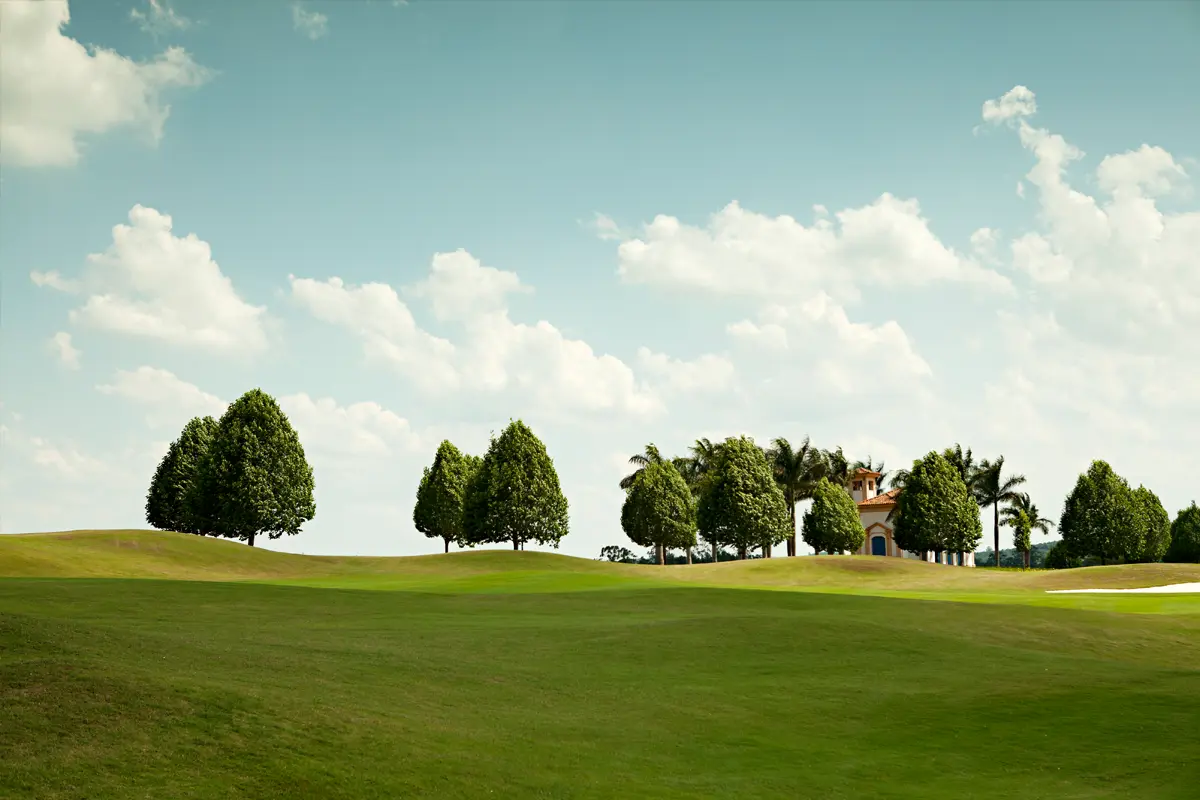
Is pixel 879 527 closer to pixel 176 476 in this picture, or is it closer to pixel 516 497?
pixel 516 497

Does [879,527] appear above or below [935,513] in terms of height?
below

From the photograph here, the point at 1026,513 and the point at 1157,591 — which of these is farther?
the point at 1026,513

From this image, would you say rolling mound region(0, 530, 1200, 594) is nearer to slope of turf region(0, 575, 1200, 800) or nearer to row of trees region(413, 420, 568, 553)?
row of trees region(413, 420, 568, 553)

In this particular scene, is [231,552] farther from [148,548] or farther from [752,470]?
[752,470]

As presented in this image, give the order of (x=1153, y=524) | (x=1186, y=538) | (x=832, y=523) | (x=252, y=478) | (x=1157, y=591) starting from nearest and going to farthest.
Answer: (x=1157, y=591)
(x=252, y=478)
(x=832, y=523)
(x=1153, y=524)
(x=1186, y=538)

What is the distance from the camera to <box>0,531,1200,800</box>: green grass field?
50.9 feet

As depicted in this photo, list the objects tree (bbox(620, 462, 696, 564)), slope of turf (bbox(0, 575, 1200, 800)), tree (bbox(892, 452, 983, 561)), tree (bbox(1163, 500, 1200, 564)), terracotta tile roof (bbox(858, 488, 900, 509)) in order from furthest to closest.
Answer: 1. terracotta tile roof (bbox(858, 488, 900, 509))
2. tree (bbox(1163, 500, 1200, 564))
3. tree (bbox(892, 452, 983, 561))
4. tree (bbox(620, 462, 696, 564))
5. slope of turf (bbox(0, 575, 1200, 800))

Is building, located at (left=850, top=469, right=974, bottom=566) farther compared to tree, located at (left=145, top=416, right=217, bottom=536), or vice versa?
building, located at (left=850, top=469, right=974, bottom=566)

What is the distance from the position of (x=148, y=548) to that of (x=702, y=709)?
47013 millimetres

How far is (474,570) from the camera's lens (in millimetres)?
64562

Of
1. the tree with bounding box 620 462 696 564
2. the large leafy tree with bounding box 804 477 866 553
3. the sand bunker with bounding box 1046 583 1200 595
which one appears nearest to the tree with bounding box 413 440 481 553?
the tree with bounding box 620 462 696 564

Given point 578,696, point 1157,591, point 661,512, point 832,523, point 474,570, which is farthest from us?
point 832,523

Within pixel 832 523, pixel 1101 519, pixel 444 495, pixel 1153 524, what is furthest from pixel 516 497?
pixel 1153 524

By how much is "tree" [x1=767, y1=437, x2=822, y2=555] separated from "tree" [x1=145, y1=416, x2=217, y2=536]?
56694 mm
